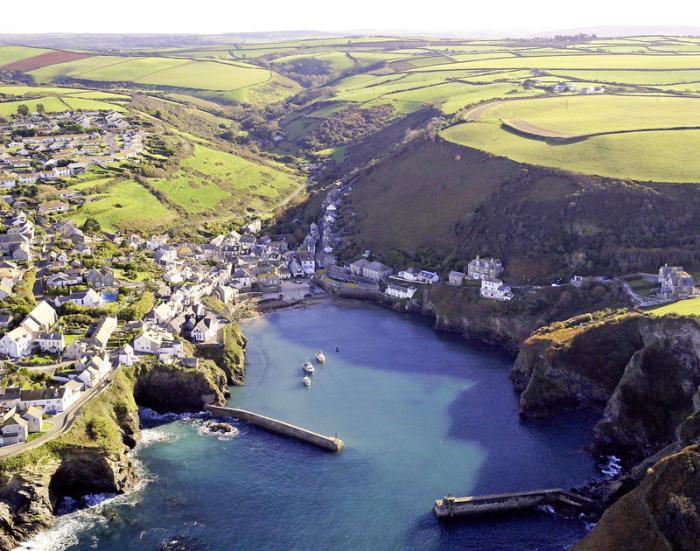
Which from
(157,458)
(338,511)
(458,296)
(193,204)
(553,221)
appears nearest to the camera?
(338,511)

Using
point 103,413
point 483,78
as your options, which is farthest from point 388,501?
point 483,78

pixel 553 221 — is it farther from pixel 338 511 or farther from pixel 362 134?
pixel 362 134

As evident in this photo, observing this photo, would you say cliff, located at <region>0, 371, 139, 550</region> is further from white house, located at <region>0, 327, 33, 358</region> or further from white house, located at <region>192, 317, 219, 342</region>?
white house, located at <region>192, 317, 219, 342</region>

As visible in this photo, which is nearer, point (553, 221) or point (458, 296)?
point (458, 296)

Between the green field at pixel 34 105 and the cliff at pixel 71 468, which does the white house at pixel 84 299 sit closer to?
the cliff at pixel 71 468

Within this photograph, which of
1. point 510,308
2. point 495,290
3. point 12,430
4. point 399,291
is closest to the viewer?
point 12,430

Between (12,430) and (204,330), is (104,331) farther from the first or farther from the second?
(12,430)

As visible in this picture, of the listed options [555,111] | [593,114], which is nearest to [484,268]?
[593,114]
